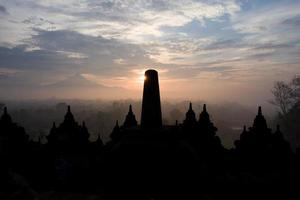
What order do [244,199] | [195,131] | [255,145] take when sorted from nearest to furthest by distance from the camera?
[244,199]
[255,145]
[195,131]

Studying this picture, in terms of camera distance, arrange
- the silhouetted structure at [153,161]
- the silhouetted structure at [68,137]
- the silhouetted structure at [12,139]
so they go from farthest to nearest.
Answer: the silhouetted structure at [68,137] < the silhouetted structure at [12,139] < the silhouetted structure at [153,161]

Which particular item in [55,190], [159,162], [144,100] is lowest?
[55,190]

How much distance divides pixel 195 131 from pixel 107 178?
14316 mm

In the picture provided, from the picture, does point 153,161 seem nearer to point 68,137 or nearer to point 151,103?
point 151,103

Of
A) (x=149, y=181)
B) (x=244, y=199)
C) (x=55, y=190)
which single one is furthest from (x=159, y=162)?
(x=55, y=190)

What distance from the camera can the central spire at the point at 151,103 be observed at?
1256 cm

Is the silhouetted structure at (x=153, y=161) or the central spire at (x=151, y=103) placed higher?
the central spire at (x=151, y=103)

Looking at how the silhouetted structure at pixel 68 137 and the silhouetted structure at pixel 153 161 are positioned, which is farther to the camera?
the silhouetted structure at pixel 68 137

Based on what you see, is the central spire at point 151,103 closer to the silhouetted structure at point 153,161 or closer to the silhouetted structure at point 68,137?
the silhouetted structure at point 153,161

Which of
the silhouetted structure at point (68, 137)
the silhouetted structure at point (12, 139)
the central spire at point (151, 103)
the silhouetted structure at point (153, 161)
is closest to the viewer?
the silhouetted structure at point (153, 161)

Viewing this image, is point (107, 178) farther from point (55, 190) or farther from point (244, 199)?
point (55, 190)

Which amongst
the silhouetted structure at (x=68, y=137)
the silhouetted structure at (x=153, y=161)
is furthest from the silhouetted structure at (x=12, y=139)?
the silhouetted structure at (x=68, y=137)

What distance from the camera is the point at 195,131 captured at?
2530 centimetres

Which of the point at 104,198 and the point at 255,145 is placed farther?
the point at 255,145
